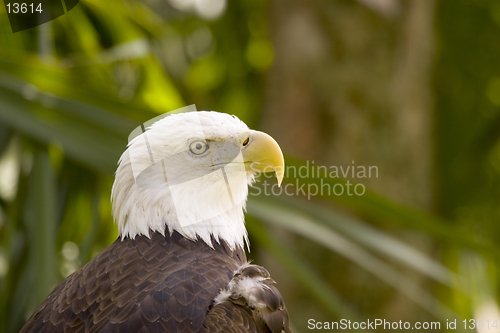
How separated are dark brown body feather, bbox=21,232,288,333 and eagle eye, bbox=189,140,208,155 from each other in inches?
14.5

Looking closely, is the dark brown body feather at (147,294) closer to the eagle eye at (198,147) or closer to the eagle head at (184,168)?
A: the eagle head at (184,168)

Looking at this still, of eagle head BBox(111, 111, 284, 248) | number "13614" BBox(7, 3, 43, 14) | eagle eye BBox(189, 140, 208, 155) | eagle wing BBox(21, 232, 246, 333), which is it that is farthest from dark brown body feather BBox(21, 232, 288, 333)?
number "13614" BBox(7, 3, 43, 14)

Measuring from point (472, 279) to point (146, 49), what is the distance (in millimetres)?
3443

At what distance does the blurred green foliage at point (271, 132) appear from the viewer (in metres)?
2.12

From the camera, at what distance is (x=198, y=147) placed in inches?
81.3

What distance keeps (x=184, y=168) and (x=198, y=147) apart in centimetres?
11

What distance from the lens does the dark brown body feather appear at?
5.32 ft

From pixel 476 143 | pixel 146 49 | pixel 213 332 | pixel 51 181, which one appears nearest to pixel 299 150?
pixel 146 49

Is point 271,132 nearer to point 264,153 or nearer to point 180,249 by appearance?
point 264,153

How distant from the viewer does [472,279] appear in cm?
450

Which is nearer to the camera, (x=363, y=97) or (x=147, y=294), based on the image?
(x=147, y=294)

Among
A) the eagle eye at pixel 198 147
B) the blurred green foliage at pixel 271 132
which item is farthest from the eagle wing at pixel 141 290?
the eagle eye at pixel 198 147

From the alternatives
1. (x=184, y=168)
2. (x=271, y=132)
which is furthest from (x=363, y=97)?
(x=184, y=168)

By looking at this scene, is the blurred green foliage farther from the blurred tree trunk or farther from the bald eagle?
the bald eagle
